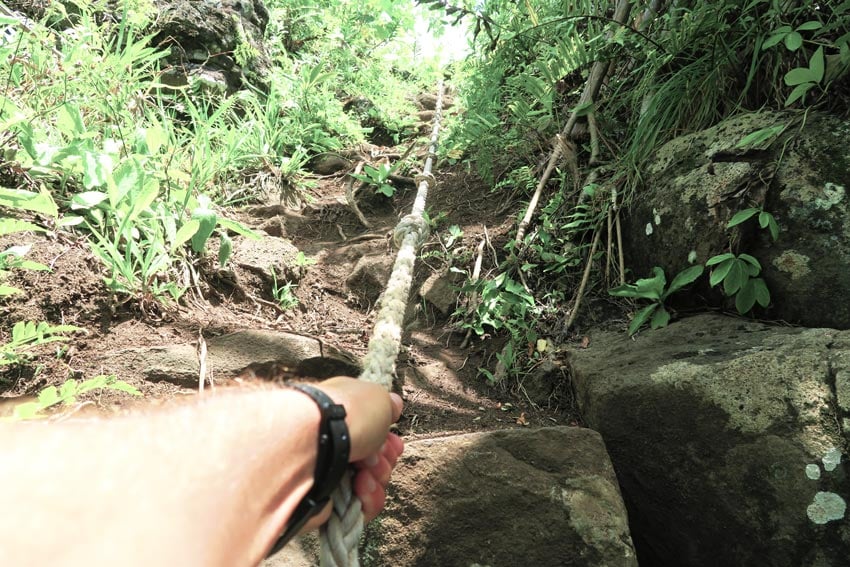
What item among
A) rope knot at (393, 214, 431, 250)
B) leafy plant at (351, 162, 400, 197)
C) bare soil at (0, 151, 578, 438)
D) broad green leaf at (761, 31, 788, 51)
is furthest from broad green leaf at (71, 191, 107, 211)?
broad green leaf at (761, 31, 788, 51)

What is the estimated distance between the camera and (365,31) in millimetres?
5688

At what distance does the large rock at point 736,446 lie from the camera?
4.02 feet

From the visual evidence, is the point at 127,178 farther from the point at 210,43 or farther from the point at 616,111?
the point at 210,43

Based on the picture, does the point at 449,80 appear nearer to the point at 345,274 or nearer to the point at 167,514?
the point at 345,274

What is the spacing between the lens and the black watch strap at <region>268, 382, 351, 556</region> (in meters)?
0.76

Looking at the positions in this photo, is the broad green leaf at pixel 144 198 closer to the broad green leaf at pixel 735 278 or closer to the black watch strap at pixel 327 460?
the black watch strap at pixel 327 460

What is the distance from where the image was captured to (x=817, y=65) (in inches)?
68.6

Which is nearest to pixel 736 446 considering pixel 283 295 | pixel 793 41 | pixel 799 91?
pixel 799 91

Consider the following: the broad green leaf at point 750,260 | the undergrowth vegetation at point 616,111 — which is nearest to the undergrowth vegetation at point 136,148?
the undergrowth vegetation at point 616,111

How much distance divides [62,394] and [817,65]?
273cm

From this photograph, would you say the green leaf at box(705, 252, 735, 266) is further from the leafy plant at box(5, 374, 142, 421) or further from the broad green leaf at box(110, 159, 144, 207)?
the broad green leaf at box(110, 159, 144, 207)

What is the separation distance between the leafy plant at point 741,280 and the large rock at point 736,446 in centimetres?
12

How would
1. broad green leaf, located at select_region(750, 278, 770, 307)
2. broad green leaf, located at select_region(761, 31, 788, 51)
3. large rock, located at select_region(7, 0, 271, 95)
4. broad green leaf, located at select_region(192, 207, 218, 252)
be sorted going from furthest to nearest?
large rock, located at select_region(7, 0, 271, 95), broad green leaf, located at select_region(192, 207, 218, 252), broad green leaf, located at select_region(761, 31, 788, 51), broad green leaf, located at select_region(750, 278, 770, 307)

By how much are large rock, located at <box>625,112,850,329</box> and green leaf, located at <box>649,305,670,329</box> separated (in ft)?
0.70
